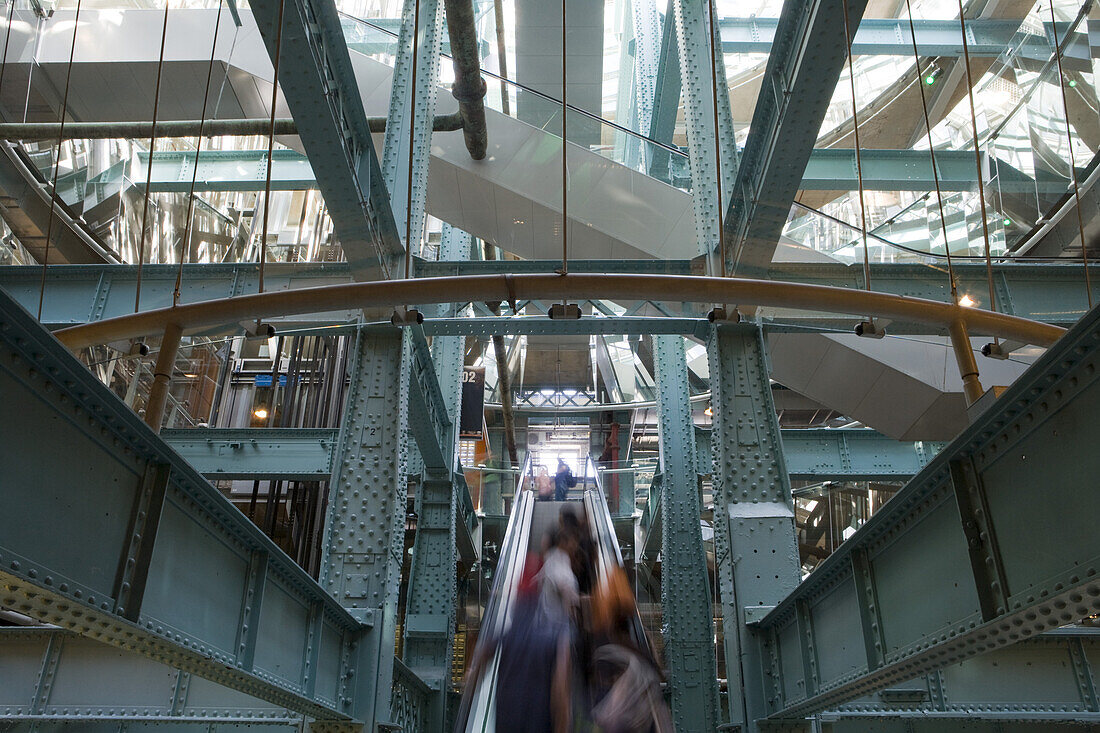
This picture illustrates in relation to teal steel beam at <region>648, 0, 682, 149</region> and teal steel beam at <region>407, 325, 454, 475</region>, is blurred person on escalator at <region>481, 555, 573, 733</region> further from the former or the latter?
teal steel beam at <region>648, 0, 682, 149</region>

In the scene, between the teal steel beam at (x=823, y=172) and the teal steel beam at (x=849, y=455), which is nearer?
the teal steel beam at (x=823, y=172)

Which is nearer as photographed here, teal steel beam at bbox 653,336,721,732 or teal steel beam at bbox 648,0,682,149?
teal steel beam at bbox 653,336,721,732

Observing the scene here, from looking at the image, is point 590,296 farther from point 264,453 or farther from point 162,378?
point 264,453

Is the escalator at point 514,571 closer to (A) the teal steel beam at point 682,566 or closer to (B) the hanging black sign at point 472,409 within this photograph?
(A) the teal steel beam at point 682,566

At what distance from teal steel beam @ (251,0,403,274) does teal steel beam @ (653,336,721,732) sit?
7.85 metres

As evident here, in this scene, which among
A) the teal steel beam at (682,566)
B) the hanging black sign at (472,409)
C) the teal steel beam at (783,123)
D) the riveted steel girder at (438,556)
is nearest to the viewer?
the teal steel beam at (783,123)

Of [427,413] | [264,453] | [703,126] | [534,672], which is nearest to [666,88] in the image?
[703,126]

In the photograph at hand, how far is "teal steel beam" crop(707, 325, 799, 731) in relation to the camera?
7832mm

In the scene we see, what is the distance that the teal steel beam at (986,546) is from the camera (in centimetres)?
313

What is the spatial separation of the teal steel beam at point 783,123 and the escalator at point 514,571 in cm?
424

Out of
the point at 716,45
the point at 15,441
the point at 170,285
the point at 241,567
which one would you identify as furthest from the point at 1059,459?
the point at 170,285

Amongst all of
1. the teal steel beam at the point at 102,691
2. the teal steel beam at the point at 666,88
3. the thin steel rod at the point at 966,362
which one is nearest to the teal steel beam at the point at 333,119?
the teal steel beam at the point at 102,691

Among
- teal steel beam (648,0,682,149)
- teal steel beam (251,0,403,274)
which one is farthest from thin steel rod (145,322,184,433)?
teal steel beam (648,0,682,149)

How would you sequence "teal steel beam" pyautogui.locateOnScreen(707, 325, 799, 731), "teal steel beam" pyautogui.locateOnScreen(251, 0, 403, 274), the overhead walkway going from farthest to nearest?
the overhead walkway
"teal steel beam" pyautogui.locateOnScreen(707, 325, 799, 731)
"teal steel beam" pyautogui.locateOnScreen(251, 0, 403, 274)
